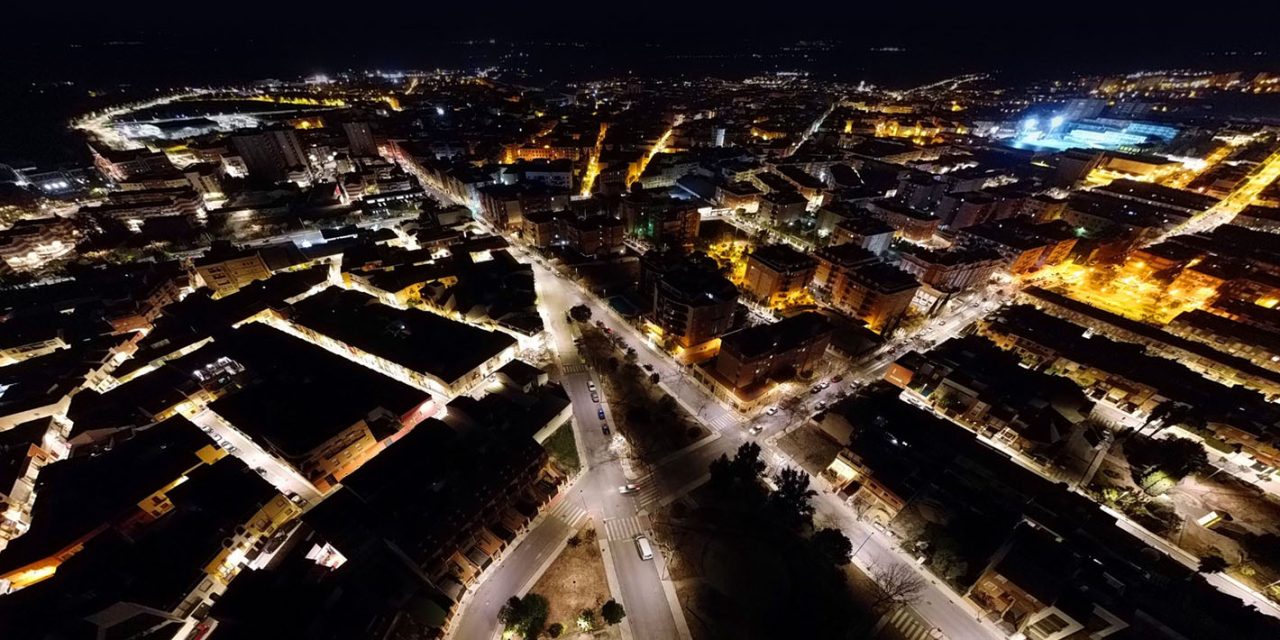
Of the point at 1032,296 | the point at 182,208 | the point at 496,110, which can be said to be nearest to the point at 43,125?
the point at 182,208

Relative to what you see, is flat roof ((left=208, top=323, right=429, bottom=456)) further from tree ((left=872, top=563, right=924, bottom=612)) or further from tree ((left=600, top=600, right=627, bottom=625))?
tree ((left=872, top=563, right=924, bottom=612))

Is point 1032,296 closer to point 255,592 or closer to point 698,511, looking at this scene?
point 698,511

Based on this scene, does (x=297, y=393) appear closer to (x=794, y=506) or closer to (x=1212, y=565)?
(x=794, y=506)

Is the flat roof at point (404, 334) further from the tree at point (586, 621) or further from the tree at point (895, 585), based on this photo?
the tree at point (895, 585)

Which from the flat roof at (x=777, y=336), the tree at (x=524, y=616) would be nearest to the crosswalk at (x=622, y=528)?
the tree at (x=524, y=616)

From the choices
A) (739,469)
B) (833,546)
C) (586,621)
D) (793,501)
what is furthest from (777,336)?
(586,621)

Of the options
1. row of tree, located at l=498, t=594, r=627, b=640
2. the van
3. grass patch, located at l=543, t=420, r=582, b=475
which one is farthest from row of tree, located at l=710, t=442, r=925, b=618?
row of tree, located at l=498, t=594, r=627, b=640
